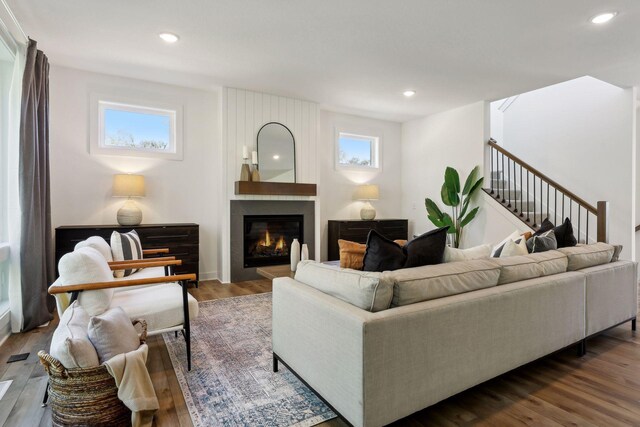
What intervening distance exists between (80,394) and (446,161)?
5900 mm

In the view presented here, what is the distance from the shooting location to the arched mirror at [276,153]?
527cm

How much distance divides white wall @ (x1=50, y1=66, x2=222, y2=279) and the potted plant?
357 centimetres

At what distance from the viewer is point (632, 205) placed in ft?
15.9

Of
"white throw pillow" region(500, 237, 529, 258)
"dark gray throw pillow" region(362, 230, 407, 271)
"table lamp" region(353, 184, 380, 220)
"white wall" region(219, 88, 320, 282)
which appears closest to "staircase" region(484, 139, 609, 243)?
"table lamp" region(353, 184, 380, 220)

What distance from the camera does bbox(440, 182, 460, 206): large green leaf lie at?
5781 mm

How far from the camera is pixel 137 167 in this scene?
15.4ft

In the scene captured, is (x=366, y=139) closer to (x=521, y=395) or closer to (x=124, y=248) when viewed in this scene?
(x=124, y=248)

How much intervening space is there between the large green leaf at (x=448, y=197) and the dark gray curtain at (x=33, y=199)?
537 centimetres

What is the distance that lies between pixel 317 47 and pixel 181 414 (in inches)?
134

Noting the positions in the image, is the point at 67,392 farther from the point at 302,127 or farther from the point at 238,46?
the point at 302,127

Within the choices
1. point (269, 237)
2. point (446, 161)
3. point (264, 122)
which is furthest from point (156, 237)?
point (446, 161)

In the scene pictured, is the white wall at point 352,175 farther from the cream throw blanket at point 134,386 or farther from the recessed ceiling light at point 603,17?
the cream throw blanket at point 134,386

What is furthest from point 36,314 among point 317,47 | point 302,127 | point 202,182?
point 302,127

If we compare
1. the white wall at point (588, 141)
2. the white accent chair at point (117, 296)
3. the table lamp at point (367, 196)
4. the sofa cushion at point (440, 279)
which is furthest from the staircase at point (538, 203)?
the white accent chair at point (117, 296)
